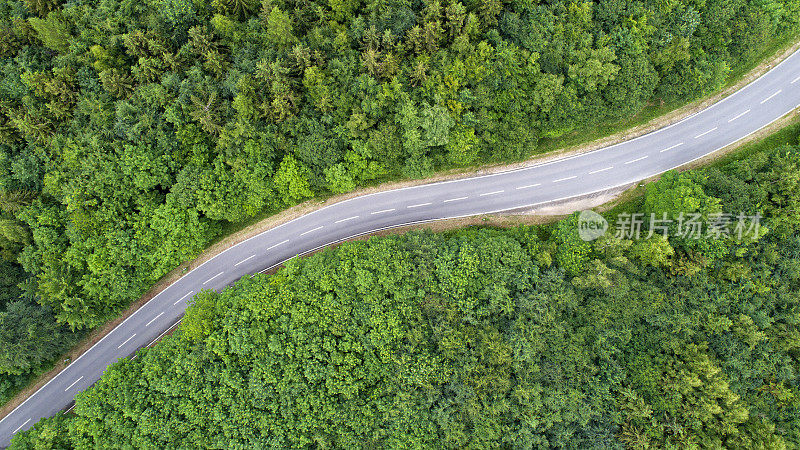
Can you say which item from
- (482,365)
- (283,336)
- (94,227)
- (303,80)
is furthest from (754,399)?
(94,227)

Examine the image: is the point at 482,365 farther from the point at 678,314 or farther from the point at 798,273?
the point at 798,273

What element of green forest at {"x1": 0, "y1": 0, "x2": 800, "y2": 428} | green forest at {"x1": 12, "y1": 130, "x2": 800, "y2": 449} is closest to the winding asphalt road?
green forest at {"x1": 0, "y1": 0, "x2": 800, "y2": 428}

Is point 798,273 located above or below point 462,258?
above

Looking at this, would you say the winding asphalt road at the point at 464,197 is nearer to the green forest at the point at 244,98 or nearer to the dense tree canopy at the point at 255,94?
the green forest at the point at 244,98
